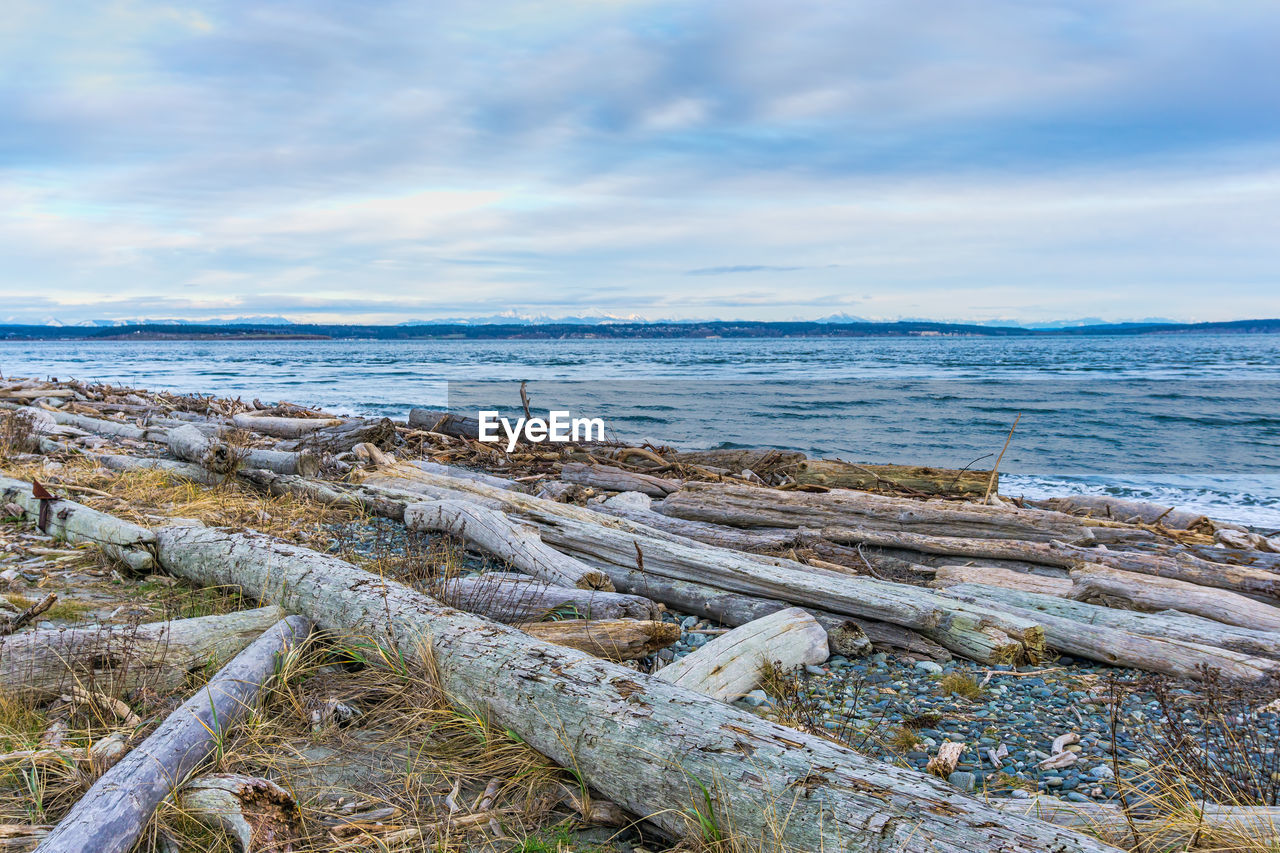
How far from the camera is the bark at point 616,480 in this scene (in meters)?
9.57

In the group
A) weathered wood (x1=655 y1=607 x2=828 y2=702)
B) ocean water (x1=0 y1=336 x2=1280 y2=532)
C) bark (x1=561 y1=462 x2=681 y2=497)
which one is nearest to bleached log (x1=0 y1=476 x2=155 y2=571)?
weathered wood (x1=655 y1=607 x2=828 y2=702)

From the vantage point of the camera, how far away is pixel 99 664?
12.3 feet

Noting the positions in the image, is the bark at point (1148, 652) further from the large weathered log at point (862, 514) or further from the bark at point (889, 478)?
the bark at point (889, 478)

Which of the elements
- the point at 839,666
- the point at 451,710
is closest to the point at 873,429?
the point at 839,666

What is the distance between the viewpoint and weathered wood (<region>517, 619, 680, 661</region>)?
436 centimetres

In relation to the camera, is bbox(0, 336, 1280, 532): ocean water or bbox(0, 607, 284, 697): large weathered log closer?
bbox(0, 607, 284, 697): large weathered log

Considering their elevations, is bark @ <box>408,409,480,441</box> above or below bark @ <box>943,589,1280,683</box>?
above

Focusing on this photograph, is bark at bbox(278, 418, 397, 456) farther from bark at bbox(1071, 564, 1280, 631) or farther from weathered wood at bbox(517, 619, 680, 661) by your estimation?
bark at bbox(1071, 564, 1280, 631)

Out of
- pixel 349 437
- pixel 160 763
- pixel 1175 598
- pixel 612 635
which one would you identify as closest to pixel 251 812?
pixel 160 763

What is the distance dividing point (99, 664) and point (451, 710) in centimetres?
178

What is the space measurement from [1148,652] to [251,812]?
5040mm

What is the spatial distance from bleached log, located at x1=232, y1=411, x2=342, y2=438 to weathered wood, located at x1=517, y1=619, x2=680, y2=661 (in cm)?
1080

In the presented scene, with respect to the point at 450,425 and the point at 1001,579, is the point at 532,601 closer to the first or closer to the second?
the point at 1001,579

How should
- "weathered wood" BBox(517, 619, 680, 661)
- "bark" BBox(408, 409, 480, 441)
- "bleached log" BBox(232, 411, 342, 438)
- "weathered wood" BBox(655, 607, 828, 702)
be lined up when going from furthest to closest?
"bleached log" BBox(232, 411, 342, 438)
"bark" BBox(408, 409, 480, 441)
"weathered wood" BBox(517, 619, 680, 661)
"weathered wood" BBox(655, 607, 828, 702)
